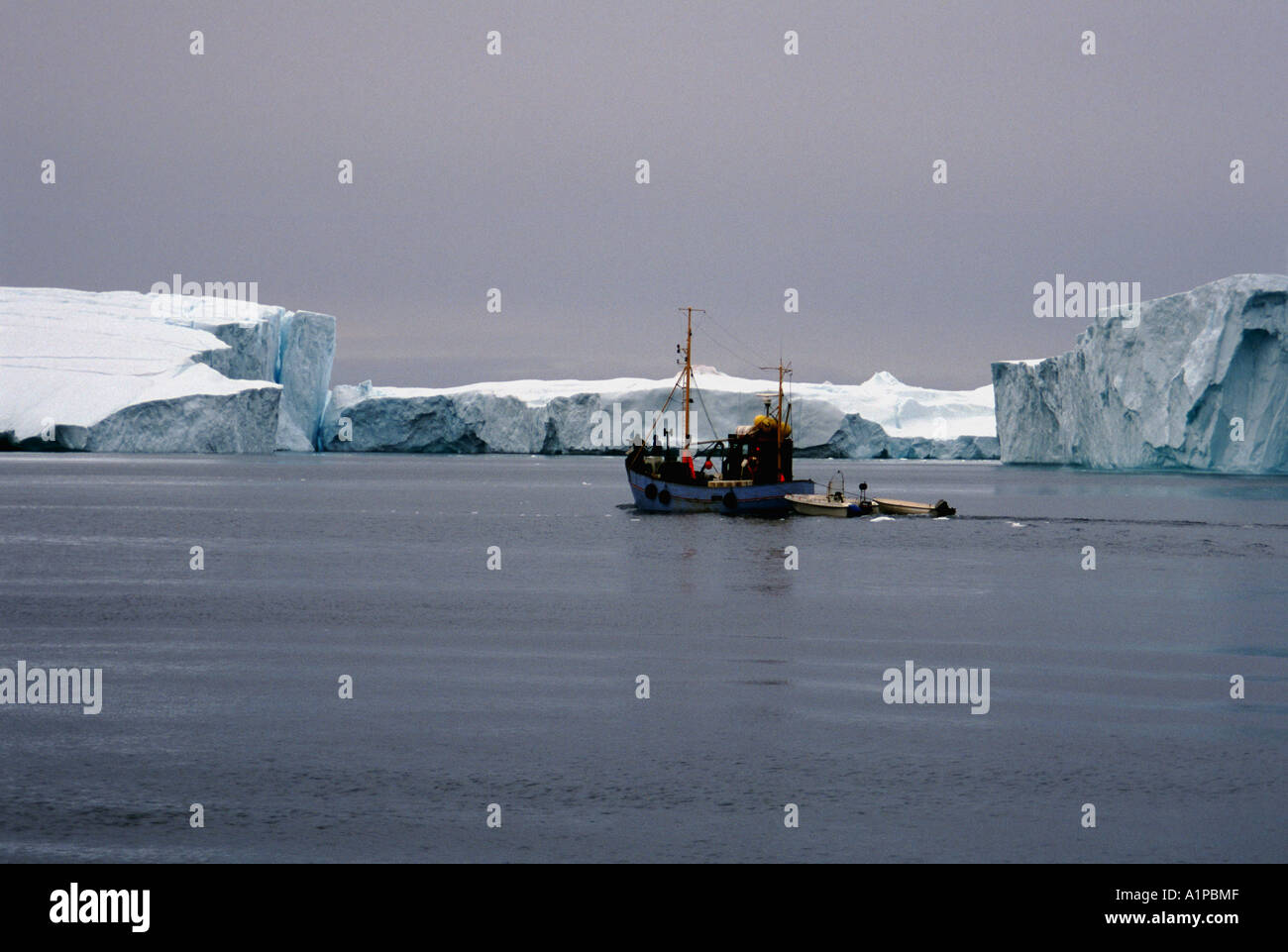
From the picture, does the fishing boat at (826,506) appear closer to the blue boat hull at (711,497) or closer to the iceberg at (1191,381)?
the blue boat hull at (711,497)

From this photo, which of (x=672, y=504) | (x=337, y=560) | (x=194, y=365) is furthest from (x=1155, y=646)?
(x=194, y=365)

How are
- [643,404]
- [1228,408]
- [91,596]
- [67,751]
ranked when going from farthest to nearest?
[643,404] → [1228,408] → [91,596] → [67,751]

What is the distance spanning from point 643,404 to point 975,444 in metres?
41.5

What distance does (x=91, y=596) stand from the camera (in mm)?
23031

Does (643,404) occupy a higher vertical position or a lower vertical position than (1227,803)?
higher

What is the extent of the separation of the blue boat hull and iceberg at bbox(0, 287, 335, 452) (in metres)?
59.2

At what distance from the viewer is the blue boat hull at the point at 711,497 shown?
52.9m

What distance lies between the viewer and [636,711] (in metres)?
12.9

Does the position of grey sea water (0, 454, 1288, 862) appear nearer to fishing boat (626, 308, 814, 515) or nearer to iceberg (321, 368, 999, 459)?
fishing boat (626, 308, 814, 515)

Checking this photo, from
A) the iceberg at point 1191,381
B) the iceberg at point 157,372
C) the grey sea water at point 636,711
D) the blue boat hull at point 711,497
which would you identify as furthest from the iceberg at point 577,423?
the grey sea water at point 636,711

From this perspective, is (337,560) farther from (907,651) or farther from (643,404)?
(643,404)

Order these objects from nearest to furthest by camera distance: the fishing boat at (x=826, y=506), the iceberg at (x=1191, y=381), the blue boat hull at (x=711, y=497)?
1. the blue boat hull at (x=711, y=497)
2. the fishing boat at (x=826, y=506)
3. the iceberg at (x=1191, y=381)

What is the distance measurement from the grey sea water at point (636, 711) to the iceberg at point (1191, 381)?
3949 cm
